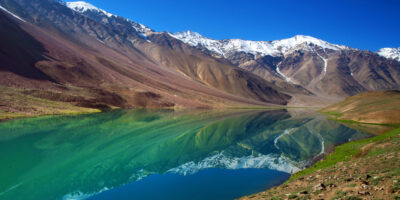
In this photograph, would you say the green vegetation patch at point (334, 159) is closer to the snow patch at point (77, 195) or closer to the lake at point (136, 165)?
the lake at point (136, 165)

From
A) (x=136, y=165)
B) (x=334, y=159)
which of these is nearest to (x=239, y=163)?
(x=334, y=159)

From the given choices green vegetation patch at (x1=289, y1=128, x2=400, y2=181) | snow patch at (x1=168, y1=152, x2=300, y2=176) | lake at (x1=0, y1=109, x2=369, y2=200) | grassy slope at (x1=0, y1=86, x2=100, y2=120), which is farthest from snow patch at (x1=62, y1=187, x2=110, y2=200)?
grassy slope at (x1=0, y1=86, x2=100, y2=120)

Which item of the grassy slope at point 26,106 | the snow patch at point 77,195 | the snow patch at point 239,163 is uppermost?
the snow patch at point 239,163

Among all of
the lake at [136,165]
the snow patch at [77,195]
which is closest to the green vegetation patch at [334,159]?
the lake at [136,165]

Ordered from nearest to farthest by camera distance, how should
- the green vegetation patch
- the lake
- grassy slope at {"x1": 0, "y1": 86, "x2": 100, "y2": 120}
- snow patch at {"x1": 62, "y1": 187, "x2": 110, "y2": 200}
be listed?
snow patch at {"x1": 62, "y1": 187, "x2": 110, "y2": 200}, the lake, the green vegetation patch, grassy slope at {"x1": 0, "y1": 86, "x2": 100, "y2": 120}

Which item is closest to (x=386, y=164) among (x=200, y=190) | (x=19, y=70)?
(x=200, y=190)

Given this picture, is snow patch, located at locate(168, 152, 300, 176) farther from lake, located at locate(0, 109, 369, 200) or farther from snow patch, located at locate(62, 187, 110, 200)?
snow patch, located at locate(62, 187, 110, 200)

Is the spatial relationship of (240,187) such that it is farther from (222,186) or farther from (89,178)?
(89,178)

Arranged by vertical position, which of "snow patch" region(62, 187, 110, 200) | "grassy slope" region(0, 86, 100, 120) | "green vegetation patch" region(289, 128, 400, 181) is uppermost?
"green vegetation patch" region(289, 128, 400, 181)
